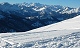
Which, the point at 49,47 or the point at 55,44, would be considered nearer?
the point at 49,47

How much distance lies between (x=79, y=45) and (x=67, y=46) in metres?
0.47

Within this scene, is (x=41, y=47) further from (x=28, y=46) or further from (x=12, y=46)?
(x=12, y=46)

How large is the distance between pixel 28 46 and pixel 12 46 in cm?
58

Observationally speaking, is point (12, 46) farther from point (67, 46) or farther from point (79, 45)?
point (79, 45)

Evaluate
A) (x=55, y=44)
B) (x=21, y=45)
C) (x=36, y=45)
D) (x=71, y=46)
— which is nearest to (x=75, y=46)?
(x=71, y=46)

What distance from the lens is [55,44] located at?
296 inches

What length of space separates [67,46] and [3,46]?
2.36 metres

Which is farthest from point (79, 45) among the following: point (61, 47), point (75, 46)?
point (61, 47)

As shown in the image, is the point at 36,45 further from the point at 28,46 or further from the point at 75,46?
the point at 75,46

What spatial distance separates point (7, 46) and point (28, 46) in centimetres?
78

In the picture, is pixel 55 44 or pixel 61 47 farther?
pixel 55 44

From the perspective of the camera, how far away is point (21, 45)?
24.3 feet

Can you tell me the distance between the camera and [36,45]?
7.43 metres

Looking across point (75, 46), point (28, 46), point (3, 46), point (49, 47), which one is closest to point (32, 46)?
point (28, 46)
